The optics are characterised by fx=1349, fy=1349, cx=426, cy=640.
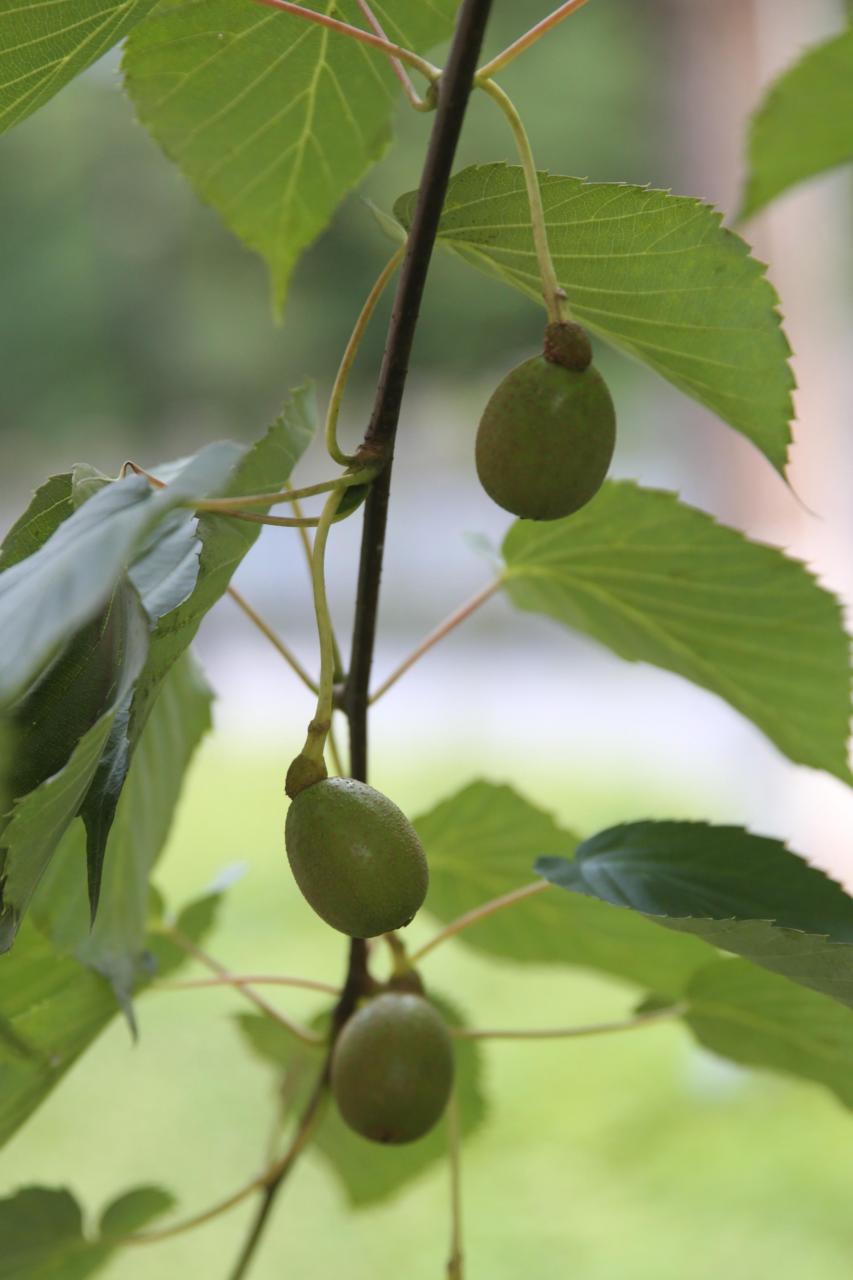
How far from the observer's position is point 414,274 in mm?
300

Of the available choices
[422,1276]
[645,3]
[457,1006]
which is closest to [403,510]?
[645,3]

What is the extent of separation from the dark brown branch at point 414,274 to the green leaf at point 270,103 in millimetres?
101

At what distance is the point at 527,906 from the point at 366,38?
12.2 inches

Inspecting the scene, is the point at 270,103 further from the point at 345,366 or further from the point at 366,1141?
the point at 366,1141

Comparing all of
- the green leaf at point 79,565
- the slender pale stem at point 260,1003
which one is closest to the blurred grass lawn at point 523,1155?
the slender pale stem at point 260,1003

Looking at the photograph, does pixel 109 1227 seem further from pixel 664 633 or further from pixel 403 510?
pixel 403 510

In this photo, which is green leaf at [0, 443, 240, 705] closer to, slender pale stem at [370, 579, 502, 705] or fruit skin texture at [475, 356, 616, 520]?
fruit skin texture at [475, 356, 616, 520]

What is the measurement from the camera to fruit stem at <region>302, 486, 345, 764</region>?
292mm

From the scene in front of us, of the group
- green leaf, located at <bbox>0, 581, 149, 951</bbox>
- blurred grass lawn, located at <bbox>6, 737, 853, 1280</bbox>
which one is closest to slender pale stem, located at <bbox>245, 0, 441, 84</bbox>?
green leaf, located at <bbox>0, 581, 149, 951</bbox>

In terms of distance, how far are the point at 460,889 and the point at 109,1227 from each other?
176 mm

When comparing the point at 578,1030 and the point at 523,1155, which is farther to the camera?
the point at 523,1155

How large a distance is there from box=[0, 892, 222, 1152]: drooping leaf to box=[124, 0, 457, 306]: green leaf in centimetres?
23

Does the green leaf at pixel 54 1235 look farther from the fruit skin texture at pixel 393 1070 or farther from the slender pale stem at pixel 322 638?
the slender pale stem at pixel 322 638

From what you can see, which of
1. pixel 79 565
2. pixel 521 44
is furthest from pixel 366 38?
pixel 79 565
